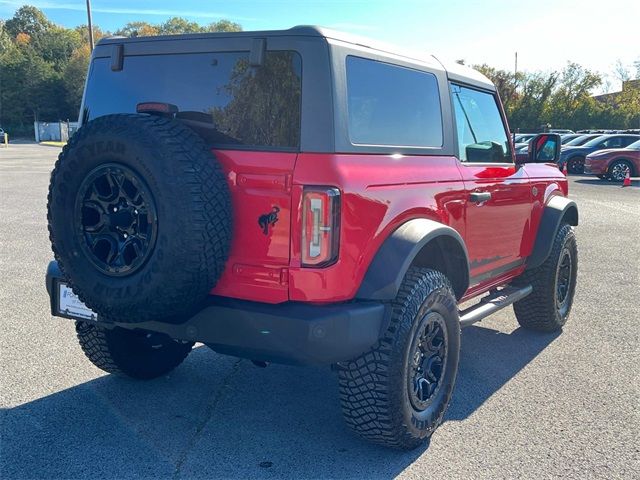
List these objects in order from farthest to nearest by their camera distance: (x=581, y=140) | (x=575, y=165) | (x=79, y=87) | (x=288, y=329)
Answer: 1. (x=79, y=87)
2. (x=581, y=140)
3. (x=575, y=165)
4. (x=288, y=329)

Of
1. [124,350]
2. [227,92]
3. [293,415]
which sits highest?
[227,92]

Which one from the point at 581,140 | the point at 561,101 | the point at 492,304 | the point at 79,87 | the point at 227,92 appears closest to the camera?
the point at 227,92

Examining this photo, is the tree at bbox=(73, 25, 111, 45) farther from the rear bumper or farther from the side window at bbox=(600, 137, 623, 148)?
the rear bumper

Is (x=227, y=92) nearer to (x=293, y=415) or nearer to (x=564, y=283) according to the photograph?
(x=293, y=415)

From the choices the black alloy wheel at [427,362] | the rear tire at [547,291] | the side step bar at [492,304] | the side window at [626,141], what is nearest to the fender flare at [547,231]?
the rear tire at [547,291]

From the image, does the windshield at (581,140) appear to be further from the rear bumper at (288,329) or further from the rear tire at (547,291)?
the rear bumper at (288,329)

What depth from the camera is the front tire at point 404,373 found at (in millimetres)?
2955

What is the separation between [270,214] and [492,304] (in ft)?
6.79

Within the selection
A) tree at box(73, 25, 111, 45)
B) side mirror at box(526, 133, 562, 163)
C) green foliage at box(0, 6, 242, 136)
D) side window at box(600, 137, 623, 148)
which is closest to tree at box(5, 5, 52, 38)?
tree at box(73, 25, 111, 45)

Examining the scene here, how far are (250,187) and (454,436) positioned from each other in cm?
177

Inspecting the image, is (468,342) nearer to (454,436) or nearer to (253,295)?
(454,436)

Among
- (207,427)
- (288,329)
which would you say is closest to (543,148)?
(288,329)

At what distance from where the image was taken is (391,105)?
332cm

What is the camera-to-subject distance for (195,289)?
268cm
